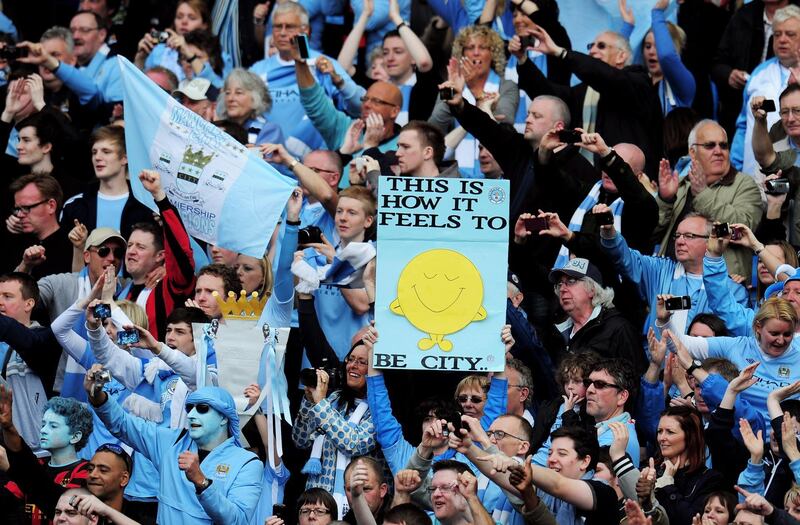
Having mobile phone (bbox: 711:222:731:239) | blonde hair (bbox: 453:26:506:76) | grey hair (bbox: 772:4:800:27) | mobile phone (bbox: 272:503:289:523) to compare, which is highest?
grey hair (bbox: 772:4:800:27)

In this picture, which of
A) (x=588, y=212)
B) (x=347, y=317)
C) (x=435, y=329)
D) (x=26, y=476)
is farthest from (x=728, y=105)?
(x=26, y=476)

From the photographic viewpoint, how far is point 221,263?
13.3 m

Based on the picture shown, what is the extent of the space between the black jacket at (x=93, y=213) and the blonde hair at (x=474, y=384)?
335 cm

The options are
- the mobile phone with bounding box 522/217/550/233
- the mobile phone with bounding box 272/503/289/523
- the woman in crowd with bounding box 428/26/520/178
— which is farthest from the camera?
the woman in crowd with bounding box 428/26/520/178

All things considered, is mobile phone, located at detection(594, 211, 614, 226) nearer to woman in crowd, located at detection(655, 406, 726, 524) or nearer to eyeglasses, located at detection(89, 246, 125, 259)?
woman in crowd, located at detection(655, 406, 726, 524)

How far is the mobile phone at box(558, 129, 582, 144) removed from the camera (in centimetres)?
1299

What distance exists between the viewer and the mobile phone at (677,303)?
11727 millimetres

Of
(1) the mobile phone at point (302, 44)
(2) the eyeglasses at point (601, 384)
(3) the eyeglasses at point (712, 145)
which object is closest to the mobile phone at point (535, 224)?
(2) the eyeglasses at point (601, 384)

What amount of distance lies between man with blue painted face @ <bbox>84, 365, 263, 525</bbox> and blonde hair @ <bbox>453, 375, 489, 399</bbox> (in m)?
1.26

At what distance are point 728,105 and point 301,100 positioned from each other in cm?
338

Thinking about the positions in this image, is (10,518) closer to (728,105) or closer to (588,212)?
(588,212)

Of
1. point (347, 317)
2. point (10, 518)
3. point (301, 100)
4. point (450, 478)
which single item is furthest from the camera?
point (301, 100)

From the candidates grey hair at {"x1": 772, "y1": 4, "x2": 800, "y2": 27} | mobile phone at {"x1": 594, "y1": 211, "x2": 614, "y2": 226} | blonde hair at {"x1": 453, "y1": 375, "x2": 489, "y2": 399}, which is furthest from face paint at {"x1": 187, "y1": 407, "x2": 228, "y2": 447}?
grey hair at {"x1": 772, "y1": 4, "x2": 800, "y2": 27}

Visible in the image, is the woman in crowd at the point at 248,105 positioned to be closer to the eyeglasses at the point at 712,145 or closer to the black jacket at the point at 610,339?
the eyeglasses at the point at 712,145
